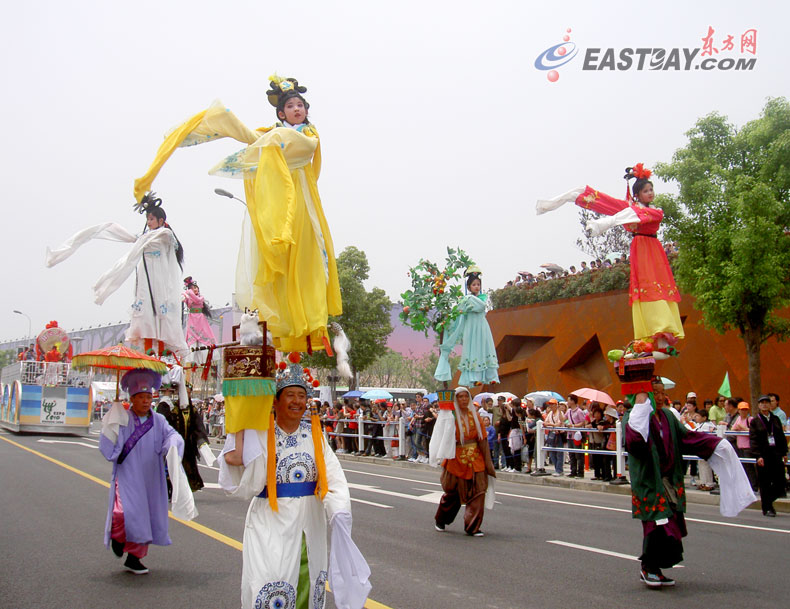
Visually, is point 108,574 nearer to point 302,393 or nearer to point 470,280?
point 302,393

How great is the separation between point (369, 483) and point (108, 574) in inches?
358

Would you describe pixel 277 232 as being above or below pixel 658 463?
above

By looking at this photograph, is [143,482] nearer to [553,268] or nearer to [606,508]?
[606,508]

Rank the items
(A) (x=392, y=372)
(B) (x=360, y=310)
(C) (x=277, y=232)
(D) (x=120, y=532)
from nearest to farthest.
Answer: (C) (x=277, y=232), (D) (x=120, y=532), (B) (x=360, y=310), (A) (x=392, y=372)

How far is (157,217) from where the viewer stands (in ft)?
28.4

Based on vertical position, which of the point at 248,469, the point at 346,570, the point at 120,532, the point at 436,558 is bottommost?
the point at 436,558

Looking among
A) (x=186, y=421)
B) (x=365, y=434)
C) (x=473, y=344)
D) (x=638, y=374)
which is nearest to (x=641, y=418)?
(x=638, y=374)

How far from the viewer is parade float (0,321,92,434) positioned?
3266cm

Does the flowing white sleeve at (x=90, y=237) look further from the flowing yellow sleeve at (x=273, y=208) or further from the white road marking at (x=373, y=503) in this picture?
the white road marking at (x=373, y=503)

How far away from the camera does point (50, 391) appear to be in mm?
32812

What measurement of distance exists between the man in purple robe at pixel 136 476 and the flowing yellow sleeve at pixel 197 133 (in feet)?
11.0

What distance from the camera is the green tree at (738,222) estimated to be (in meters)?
19.1

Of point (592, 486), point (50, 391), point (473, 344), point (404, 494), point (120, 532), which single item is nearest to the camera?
point (120, 532)

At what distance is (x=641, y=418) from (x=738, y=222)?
14.8 meters
